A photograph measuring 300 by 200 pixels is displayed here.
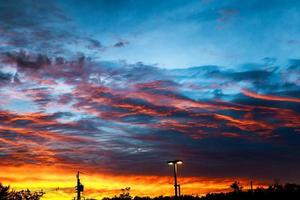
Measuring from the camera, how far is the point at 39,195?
269 ft

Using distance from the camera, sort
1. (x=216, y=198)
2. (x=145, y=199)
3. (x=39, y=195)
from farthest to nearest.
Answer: (x=145, y=199) → (x=39, y=195) → (x=216, y=198)

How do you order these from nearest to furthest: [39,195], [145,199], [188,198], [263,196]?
[263,196], [188,198], [39,195], [145,199]

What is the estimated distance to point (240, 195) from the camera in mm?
63281

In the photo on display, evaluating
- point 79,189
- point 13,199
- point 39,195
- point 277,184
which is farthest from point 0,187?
point 277,184

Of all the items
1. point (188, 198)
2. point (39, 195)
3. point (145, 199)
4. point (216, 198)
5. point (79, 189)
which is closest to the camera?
point (79, 189)

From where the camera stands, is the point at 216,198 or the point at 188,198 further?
the point at 188,198

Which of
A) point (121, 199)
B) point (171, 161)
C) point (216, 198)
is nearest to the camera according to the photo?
point (171, 161)

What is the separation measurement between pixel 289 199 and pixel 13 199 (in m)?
44.8

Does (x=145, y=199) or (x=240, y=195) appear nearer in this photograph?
(x=240, y=195)

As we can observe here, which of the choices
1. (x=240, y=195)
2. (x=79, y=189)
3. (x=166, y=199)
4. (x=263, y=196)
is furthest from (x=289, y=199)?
(x=166, y=199)

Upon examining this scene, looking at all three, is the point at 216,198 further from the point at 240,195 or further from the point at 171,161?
the point at 171,161

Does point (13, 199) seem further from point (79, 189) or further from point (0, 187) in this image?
point (79, 189)

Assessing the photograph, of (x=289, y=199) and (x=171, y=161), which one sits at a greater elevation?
(x=171, y=161)

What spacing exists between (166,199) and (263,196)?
28.4 m
